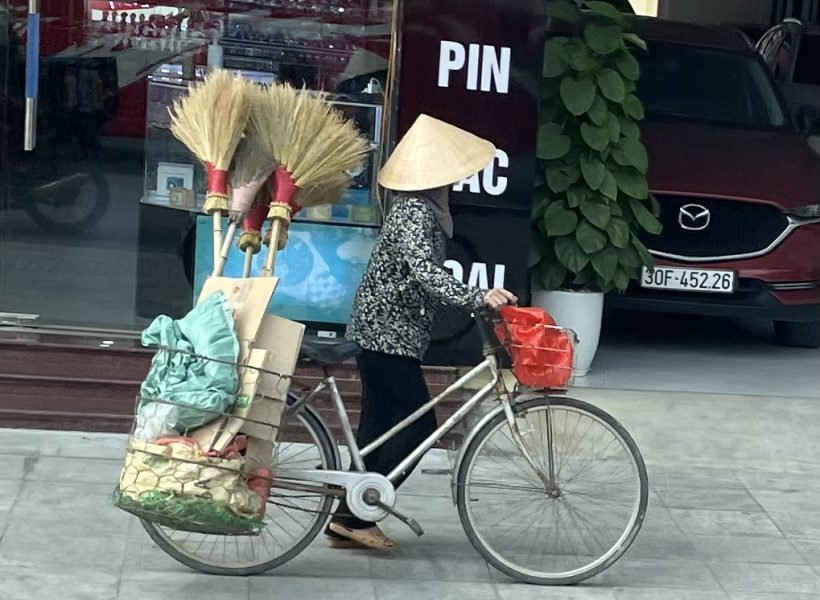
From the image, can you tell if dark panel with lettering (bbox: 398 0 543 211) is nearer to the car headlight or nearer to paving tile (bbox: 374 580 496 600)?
the car headlight

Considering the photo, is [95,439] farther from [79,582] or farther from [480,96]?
[480,96]

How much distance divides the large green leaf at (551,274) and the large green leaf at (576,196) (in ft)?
1.06

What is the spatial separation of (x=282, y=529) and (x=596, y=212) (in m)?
2.93

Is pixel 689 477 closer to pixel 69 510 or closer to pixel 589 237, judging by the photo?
pixel 589 237

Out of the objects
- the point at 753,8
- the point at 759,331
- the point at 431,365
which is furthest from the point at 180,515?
the point at 753,8

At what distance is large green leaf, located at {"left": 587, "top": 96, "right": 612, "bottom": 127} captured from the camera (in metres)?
7.32

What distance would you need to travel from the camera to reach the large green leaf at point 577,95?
727cm

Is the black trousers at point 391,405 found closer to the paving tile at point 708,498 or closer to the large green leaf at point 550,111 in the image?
the paving tile at point 708,498

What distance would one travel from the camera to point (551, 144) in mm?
7348

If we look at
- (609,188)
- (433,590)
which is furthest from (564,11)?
(433,590)

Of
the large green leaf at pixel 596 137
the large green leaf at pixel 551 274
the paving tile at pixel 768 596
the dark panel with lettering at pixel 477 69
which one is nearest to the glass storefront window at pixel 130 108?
the dark panel with lettering at pixel 477 69

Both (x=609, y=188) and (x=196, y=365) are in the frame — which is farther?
(x=609, y=188)

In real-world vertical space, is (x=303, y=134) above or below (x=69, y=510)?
above

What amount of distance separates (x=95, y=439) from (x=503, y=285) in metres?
2.07
